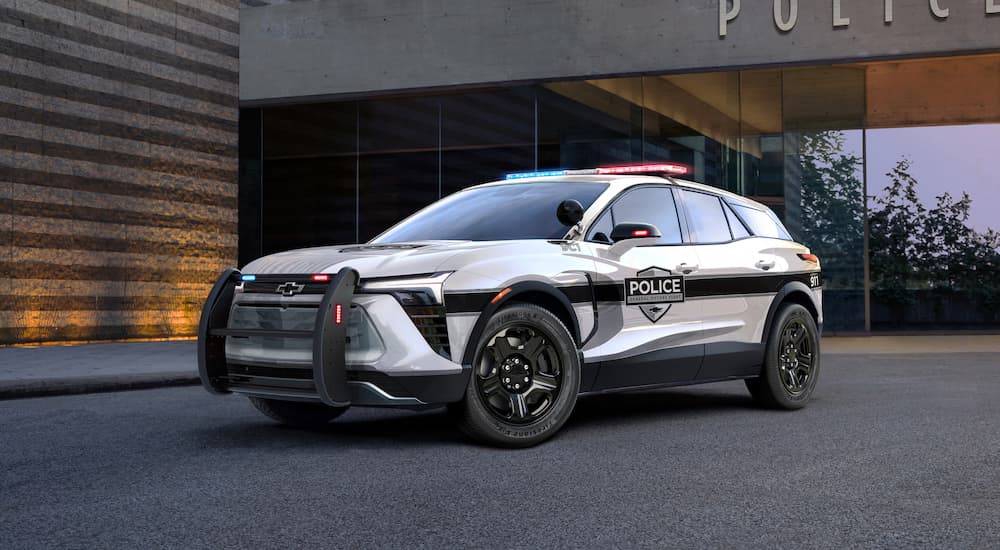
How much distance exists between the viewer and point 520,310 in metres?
6.38

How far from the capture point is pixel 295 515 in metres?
4.54

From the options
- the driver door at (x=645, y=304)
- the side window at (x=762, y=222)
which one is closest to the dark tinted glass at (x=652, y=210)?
the driver door at (x=645, y=304)

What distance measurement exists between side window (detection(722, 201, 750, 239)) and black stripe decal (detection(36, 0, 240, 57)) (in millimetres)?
12373

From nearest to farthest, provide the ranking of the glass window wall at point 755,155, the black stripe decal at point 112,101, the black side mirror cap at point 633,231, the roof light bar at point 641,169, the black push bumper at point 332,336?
the black push bumper at point 332,336
the black side mirror cap at point 633,231
the roof light bar at point 641,169
the black stripe decal at point 112,101
the glass window wall at point 755,155

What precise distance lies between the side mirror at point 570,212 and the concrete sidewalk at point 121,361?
211 inches

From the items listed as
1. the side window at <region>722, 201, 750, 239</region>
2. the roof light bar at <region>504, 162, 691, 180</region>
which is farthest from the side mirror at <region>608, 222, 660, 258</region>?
the side window at <region>722, 201, 750, 239</region>

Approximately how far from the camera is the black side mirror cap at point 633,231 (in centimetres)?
693

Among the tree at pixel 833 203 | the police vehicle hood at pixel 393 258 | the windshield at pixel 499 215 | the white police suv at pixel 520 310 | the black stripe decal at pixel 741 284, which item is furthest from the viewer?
the tree at pixel 833 203

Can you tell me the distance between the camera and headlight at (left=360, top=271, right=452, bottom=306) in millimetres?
6027

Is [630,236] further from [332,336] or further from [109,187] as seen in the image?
[109,187]

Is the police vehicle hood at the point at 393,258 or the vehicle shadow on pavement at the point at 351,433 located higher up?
the police vehicle hood at the point at 393,258

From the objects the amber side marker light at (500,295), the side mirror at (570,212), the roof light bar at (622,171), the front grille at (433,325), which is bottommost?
the front grille at (433,325)

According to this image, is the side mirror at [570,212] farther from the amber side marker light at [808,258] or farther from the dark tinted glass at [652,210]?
the amber side marker light at [808,258]

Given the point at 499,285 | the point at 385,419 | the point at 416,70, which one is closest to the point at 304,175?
the point at 416,70
